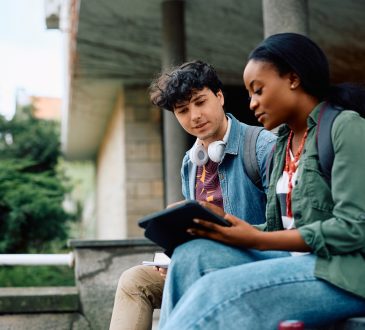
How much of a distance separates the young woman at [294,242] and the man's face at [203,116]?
0.81m

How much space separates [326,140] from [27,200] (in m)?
6.71

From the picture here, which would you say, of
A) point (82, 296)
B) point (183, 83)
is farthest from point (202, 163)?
point (82, 296)

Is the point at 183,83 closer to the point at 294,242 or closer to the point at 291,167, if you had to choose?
the point at 291,167

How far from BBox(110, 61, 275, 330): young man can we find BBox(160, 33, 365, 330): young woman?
68 centimetres

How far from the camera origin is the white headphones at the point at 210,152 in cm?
353

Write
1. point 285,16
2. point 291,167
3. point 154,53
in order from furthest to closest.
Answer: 1. point 154,53
2. point 285,16
3. point 291,167

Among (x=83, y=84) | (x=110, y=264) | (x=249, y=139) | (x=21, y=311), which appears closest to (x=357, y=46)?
(x=83, y=84)

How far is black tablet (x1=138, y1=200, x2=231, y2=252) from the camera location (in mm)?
2494

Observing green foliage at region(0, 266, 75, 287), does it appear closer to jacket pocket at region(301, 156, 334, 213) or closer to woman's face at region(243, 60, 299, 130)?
woman's face at region(243, 60, 299, 130)

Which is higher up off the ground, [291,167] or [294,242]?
[291,167]

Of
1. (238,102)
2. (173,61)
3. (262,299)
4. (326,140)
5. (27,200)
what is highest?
(173,61)

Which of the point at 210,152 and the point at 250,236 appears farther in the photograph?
the point at 210,152

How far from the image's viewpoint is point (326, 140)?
259cm

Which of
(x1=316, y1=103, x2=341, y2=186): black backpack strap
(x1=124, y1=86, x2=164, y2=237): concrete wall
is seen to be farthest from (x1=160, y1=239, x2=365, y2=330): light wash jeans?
(x1=124, y1=86, x2=164, y2=237): concrete wall
